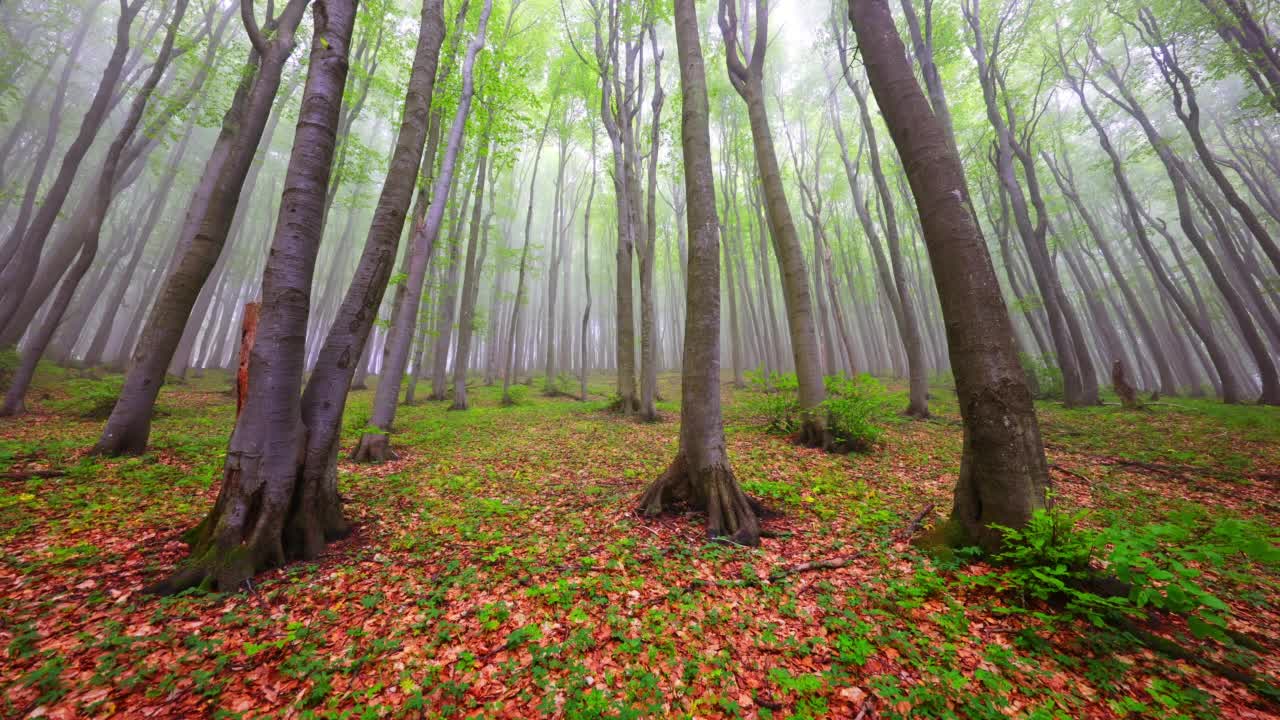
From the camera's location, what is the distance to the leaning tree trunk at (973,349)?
3424mm

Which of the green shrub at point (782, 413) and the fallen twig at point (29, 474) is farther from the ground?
the green shrub at point (782, 413)

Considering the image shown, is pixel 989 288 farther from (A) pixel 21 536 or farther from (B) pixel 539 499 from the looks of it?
(A) pixel 21 536

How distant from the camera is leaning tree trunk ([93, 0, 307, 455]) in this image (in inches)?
219

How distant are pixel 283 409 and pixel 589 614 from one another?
10.8ft

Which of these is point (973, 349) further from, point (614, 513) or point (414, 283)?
point (414, 283)

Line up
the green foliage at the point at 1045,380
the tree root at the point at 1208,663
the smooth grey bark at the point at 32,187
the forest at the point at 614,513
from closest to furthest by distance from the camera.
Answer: the tree root at the point at 1208,663 → the forest at the point at 614,513 → the smooth grey bark at the point at 32,187 → the green foliage at the point at 1045,380

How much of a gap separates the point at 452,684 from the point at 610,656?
0.92 metres

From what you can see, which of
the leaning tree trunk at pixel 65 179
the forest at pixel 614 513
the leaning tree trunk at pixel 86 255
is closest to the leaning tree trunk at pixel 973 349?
the forest at pixel 614 513

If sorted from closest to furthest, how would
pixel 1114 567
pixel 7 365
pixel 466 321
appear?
pixel 1114 567, pixel 7 365, pixel 466 321

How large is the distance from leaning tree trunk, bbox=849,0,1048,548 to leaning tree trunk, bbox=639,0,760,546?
1.96 m

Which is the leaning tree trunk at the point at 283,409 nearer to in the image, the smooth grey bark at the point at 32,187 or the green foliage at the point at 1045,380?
the smooth grey bark at the point at 32,187

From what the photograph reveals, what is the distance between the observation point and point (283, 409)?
12.0 feet

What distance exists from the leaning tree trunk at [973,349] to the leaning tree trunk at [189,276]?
781cm

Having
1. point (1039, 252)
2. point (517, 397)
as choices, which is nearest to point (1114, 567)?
point (1039, 252)
